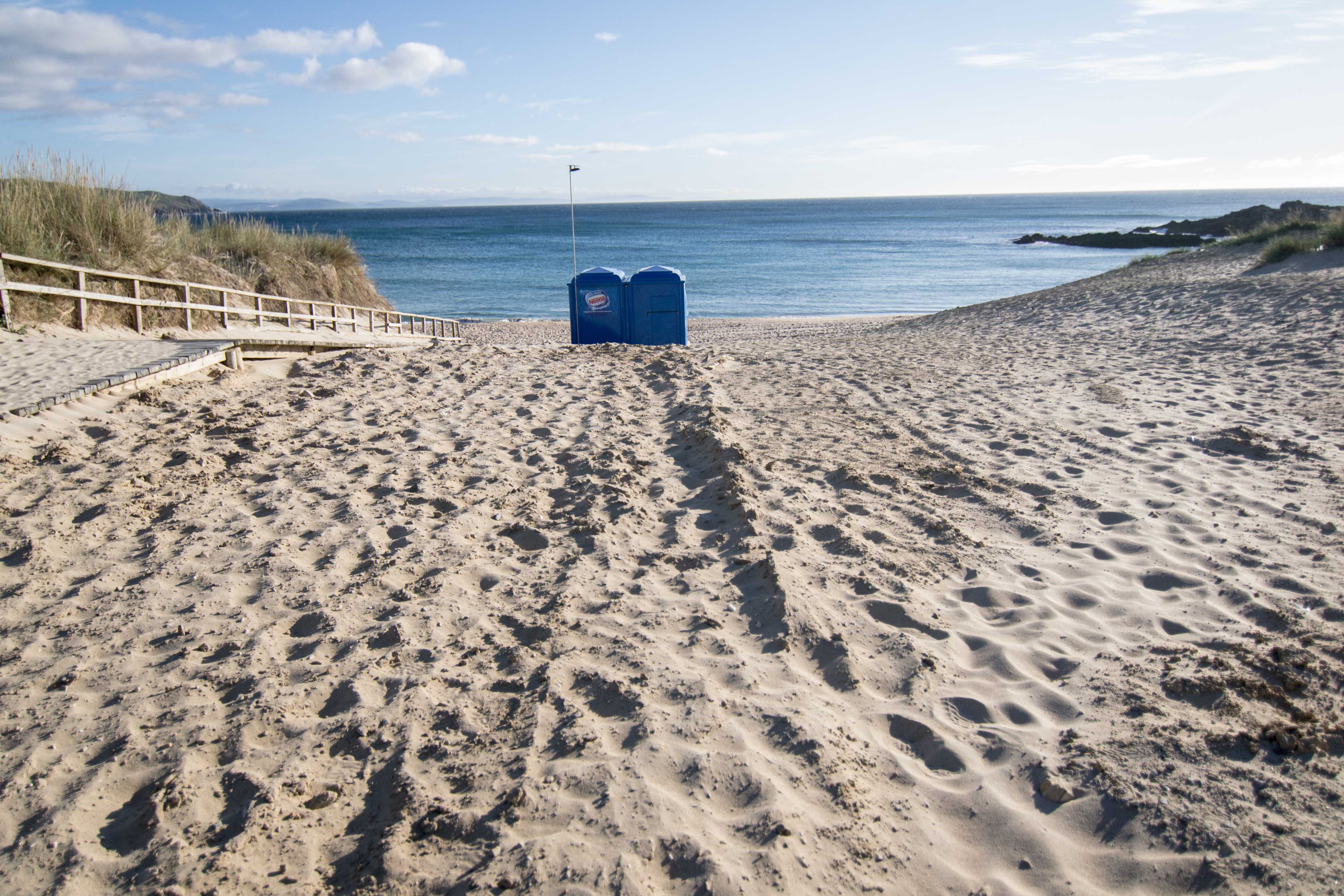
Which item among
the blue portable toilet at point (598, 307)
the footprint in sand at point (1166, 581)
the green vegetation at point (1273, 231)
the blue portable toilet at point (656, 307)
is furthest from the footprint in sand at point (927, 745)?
the green vegetation at point (1273, 231)

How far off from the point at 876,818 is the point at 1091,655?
4.59 feet

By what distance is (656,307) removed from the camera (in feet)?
40.2

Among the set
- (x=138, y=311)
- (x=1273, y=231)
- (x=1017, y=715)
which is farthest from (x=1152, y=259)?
(x=138, y=311)

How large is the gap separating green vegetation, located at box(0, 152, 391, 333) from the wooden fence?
303mm

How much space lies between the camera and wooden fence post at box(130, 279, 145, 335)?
9523 mm

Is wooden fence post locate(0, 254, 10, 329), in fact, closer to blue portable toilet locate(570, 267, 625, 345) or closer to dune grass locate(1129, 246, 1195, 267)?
blue portable toilet locate(570, 267, 625, 345)

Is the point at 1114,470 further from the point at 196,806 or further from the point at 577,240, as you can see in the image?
the point at 577,240

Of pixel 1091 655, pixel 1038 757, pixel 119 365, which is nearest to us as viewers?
pixel 1038 757

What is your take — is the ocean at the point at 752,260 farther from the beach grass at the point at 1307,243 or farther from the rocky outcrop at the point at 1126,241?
the beach grass at the point at 1307,243

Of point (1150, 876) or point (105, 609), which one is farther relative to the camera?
point (105, 609)

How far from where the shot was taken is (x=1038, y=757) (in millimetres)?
2604

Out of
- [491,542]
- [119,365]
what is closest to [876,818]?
[491,542]

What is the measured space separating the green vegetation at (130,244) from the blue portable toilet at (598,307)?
19.3ft

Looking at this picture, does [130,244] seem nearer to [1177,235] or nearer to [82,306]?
[82,306]
